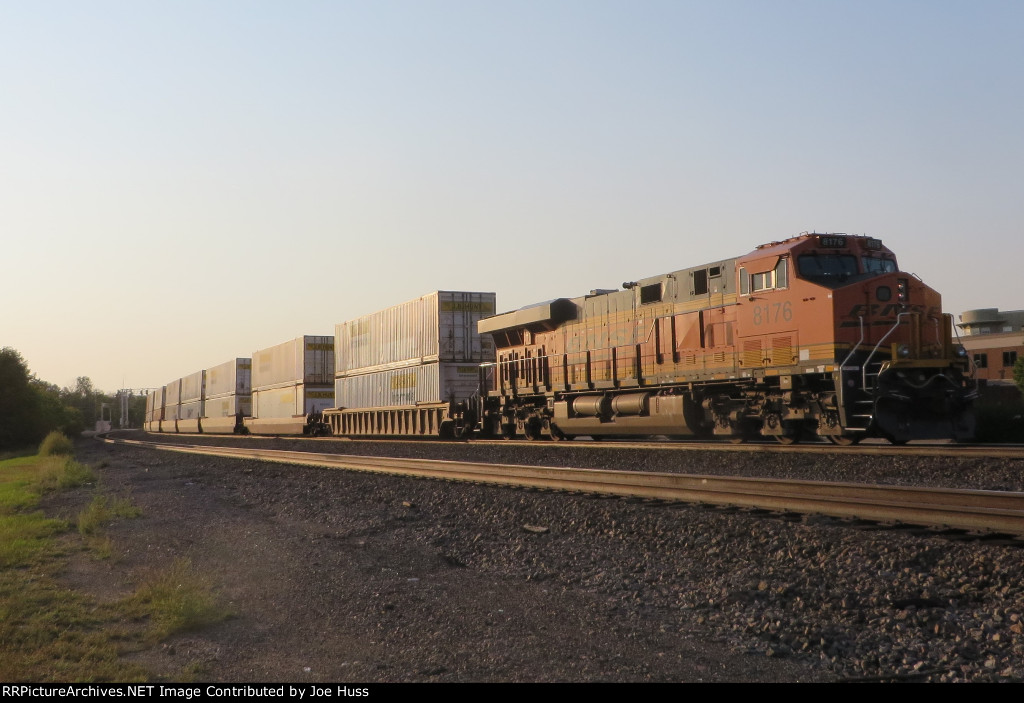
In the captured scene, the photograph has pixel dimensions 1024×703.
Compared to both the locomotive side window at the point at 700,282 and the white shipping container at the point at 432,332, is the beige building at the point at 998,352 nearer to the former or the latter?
the white shipping container at the point at 432,332

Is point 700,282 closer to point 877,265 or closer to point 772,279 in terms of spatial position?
point 772,279

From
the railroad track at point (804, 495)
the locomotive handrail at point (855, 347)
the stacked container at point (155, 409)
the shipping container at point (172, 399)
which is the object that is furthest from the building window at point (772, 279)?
the stacked container at point (155, 409)

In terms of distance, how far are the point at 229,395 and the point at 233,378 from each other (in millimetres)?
1331

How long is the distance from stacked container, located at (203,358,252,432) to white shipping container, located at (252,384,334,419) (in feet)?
20.5

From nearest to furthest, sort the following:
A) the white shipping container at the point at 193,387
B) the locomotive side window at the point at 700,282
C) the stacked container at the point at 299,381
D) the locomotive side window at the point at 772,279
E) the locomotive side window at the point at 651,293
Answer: the locomotive side window at the point at 772,279
the locomotive side window at the point at 700,282
the locomotive side window at the point at 651,293
the stacked container at the point at 299,381
the white shipping container at the point at 193,387

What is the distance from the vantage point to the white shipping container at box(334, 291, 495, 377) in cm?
2884

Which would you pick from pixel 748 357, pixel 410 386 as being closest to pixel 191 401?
pixel 410 386

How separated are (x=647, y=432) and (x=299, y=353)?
24.5 metres

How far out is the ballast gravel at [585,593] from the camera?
5082 millimetres

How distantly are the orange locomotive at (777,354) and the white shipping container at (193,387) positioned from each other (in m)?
43.7

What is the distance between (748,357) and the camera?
16.6 metres

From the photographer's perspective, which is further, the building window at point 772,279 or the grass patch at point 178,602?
the building window at point 772,279
